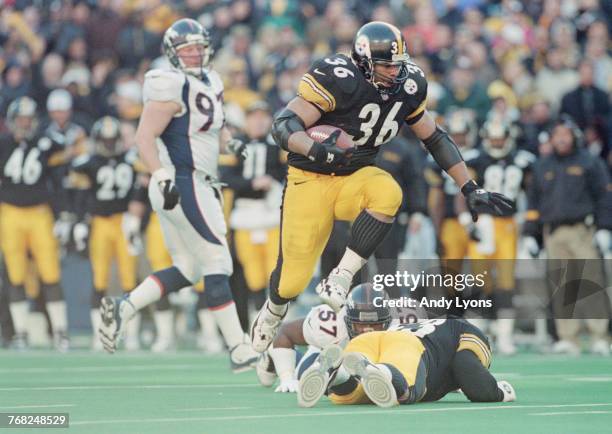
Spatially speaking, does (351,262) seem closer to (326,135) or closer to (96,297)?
(326,135)

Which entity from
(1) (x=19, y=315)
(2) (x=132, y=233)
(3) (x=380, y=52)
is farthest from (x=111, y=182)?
(3) (x=380, y=52)

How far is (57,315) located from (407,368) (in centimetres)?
710

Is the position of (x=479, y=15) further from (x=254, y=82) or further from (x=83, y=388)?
(x=83, y=388)

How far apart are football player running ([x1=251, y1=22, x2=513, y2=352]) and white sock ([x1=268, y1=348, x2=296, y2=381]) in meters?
0.31

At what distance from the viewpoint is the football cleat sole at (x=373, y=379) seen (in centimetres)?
719

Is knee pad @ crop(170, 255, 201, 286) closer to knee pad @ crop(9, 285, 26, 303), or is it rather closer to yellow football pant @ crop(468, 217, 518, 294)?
yellow football pant @ crop(468, 217, 518, 294)

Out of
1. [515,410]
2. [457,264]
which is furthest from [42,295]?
[515,410]

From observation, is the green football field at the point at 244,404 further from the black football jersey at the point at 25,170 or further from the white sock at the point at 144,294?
the black football jersey at the point at 25,170

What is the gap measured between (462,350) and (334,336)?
792mm

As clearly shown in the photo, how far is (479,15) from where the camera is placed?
17359 mm

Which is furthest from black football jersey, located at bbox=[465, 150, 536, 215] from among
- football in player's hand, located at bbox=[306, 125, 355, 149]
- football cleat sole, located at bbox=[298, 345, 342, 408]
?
football cleat sole, located at bbox=[298, 345, 342, 408]

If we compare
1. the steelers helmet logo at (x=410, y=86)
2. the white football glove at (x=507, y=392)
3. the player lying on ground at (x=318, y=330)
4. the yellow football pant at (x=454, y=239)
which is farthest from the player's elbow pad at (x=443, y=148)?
the yellow football pant at (x=454, y=239)

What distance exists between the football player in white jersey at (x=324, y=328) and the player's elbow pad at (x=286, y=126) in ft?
2.98

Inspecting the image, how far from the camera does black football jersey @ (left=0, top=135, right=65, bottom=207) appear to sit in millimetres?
14188
